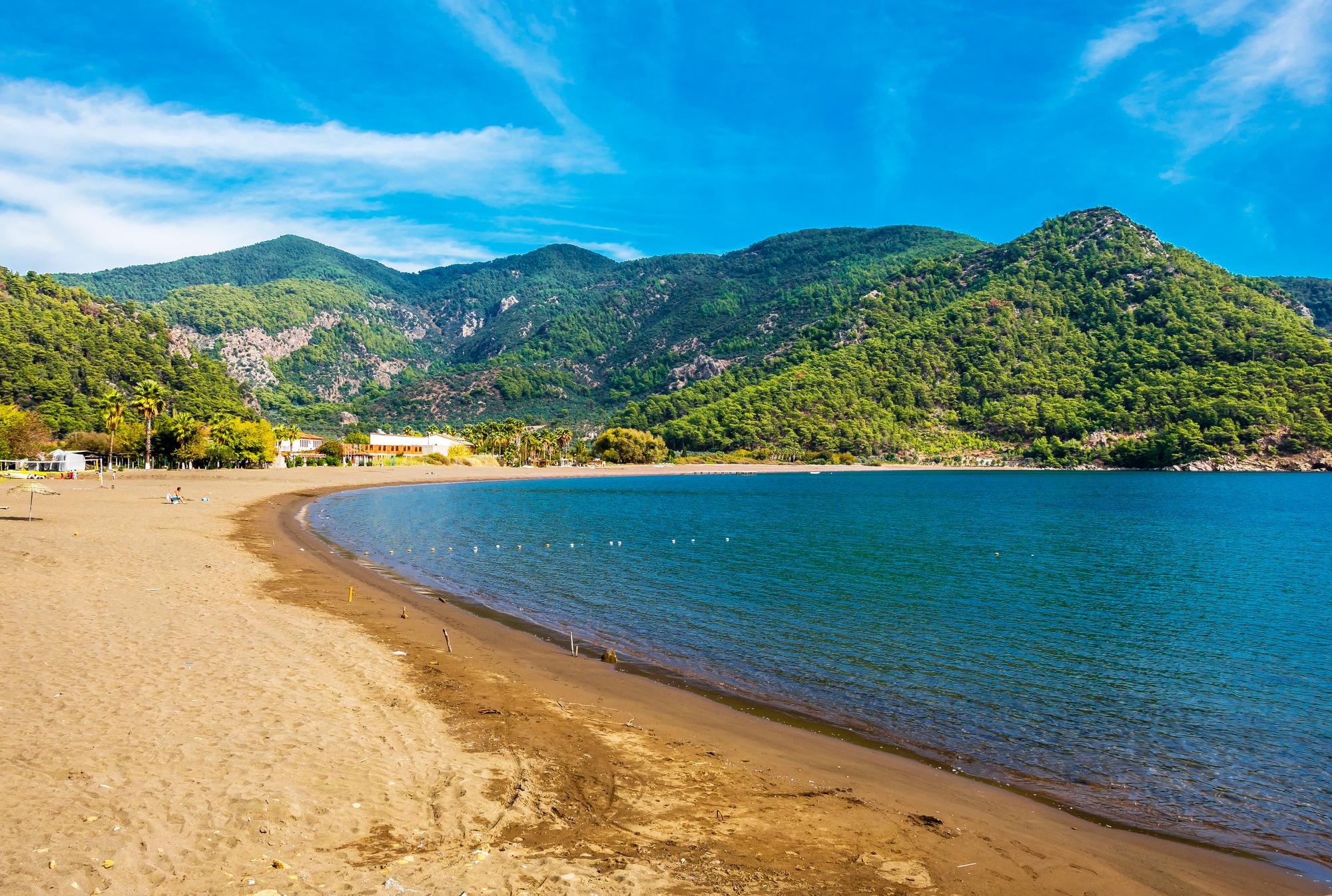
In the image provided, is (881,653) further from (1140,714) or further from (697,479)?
(697,479)

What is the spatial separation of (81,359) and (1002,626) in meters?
162

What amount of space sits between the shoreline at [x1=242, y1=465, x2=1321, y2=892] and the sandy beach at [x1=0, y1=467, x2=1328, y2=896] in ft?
0.42

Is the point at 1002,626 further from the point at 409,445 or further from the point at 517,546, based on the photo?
the point at 409,445

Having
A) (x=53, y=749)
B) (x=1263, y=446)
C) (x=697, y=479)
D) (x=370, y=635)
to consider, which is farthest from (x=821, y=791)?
(x=1263, y=446)

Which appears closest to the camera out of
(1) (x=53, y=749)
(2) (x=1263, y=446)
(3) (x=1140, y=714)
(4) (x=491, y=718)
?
(1) (x=53, y=749)

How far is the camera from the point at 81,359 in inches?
5315

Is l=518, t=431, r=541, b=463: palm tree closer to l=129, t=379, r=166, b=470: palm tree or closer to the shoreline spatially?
l=129, t=379, r=166, b=470: palm tree

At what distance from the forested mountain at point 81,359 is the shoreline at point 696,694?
376 feet

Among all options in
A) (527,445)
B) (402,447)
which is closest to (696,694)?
(402,447)

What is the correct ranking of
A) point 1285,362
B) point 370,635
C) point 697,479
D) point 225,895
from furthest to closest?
point 1285,362, point 697,479, point 370,635, point 225,895

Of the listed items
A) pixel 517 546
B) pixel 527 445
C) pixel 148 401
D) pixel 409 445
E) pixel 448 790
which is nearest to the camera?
pixel 448 790

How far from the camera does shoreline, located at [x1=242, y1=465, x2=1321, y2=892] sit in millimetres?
10211

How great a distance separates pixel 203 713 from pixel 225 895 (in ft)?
19.5

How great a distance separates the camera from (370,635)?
18.8 m
